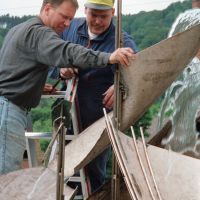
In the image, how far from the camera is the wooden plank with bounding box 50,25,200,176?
2.75 metres

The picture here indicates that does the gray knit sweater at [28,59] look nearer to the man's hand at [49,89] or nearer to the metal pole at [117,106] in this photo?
the metal pole at [117,106]

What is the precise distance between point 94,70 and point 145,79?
710mm

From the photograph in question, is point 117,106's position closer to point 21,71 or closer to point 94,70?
point 21,71

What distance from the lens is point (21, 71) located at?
3.12 meters

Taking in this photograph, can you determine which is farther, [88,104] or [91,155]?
[88,104]

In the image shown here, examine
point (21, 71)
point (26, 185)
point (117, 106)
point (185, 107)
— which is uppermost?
point (21, 71)

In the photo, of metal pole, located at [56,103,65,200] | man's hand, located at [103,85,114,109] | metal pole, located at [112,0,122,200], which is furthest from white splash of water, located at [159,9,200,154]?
metal pole, located at [56,103,65,200]

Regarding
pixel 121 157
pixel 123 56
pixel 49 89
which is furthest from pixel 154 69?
pixel 49 89

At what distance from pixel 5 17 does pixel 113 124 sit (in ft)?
9.38

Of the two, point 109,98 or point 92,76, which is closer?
point 109,98

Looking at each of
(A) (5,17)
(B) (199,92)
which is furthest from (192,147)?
(A) (5,17)

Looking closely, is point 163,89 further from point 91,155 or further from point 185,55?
point 91,155

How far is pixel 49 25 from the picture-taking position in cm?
317

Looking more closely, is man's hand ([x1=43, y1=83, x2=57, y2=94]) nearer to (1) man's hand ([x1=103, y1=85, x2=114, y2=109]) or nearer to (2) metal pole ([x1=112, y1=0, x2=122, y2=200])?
(1) man's hand ([x1=103, y1=85, x2=114, y2=109])
